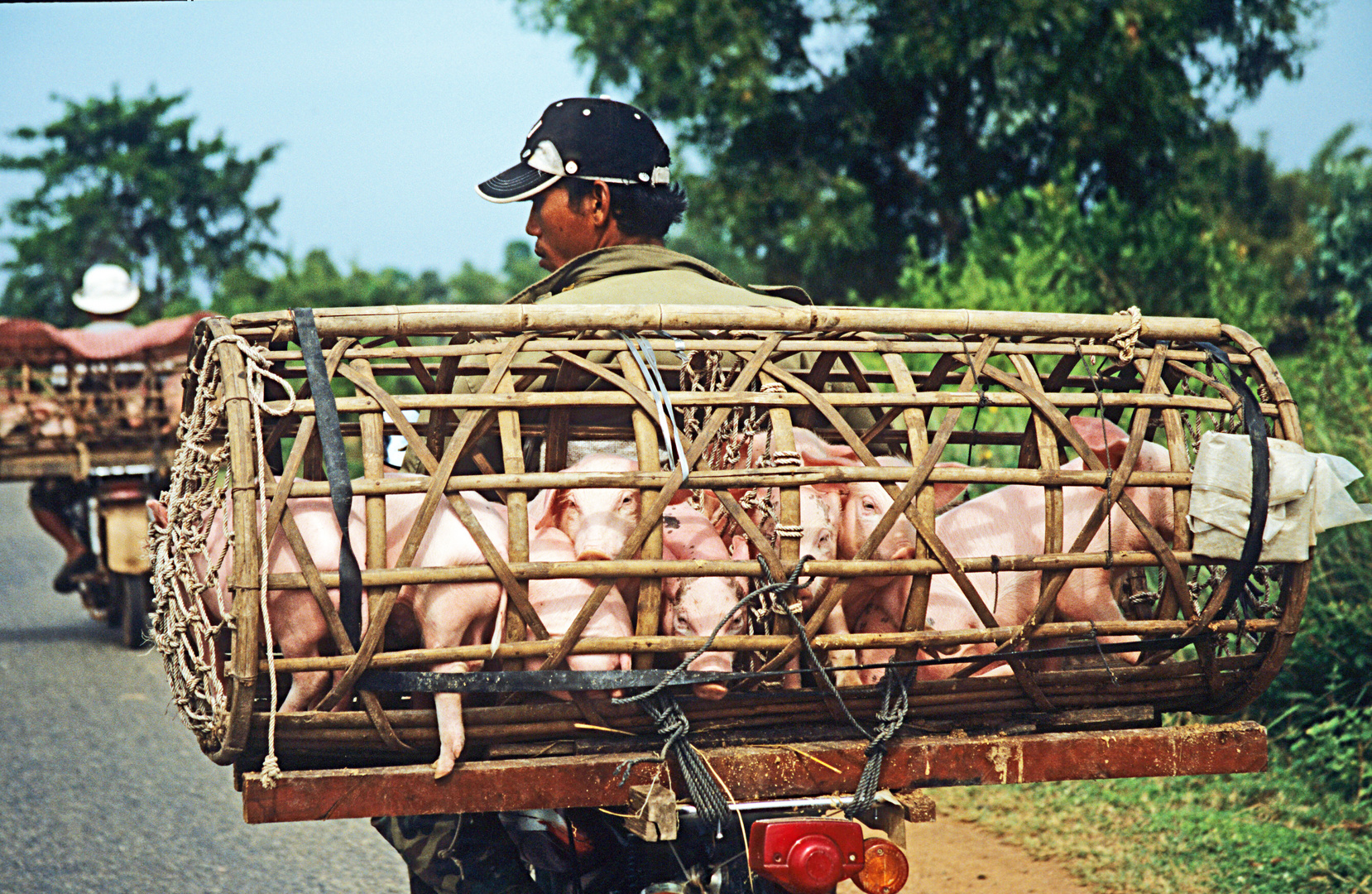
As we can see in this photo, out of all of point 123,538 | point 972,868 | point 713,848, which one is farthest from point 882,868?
point 123,538

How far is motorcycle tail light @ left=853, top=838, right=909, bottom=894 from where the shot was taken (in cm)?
224

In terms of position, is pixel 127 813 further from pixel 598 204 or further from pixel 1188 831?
pixel 1188 831

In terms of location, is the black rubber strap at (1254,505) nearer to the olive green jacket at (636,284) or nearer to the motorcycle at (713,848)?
the motorcycle at (713,848)

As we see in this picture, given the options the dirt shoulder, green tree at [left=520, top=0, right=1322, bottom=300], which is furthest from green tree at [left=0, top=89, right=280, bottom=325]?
the dirt shoulder

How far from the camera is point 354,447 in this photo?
290 inches

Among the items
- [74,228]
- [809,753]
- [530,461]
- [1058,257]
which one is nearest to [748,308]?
[809,753]

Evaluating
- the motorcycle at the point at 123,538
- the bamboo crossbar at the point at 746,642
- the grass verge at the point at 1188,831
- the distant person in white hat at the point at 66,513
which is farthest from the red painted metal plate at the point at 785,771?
the distant person in white hat at the point at 66,513

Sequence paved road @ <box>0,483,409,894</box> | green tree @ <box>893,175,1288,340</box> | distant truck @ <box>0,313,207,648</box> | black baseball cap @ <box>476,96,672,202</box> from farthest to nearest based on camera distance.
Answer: green tree @ <box>893,175,1288,340</box>, distant truck @ <box>0,313,207,648</box>, paved road @ <box>0,483,409,894</box>, black baseball cap @ <box>476,96,672,202</box>

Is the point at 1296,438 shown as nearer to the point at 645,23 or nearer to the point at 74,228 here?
the point at 645,23

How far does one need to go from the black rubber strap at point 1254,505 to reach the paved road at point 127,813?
2.47m

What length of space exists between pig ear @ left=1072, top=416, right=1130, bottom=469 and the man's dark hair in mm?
1249

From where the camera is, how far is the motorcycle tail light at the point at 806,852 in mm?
2141

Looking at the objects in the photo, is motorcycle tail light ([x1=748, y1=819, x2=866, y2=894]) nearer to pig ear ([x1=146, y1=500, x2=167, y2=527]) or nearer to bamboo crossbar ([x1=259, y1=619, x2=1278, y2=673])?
bamboo crossbar ([x1=259, y1=619, x2=1278, y2=673])

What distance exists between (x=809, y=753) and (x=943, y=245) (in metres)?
13.9
